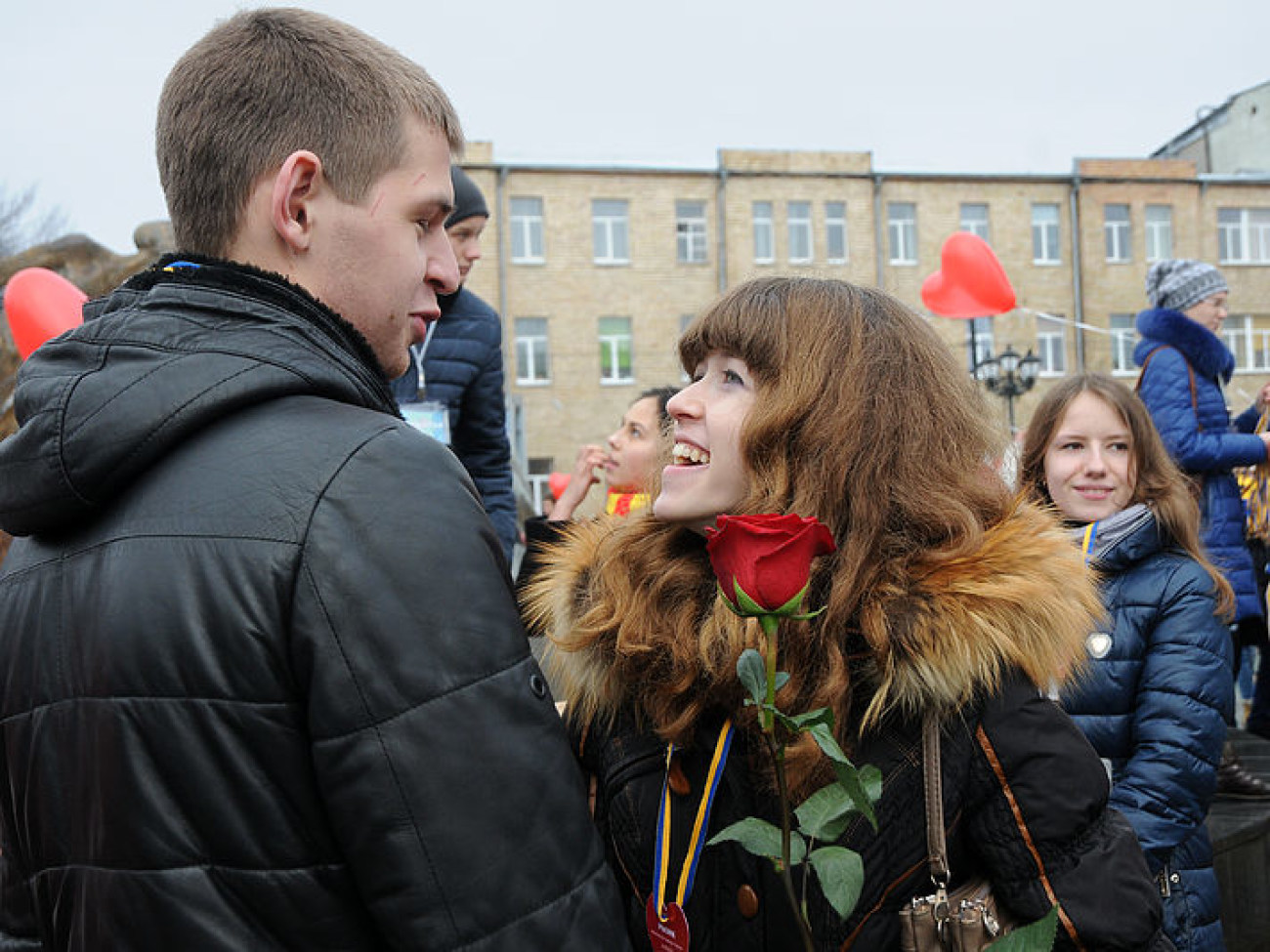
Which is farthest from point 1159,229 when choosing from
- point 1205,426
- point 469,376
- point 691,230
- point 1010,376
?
point 469,376

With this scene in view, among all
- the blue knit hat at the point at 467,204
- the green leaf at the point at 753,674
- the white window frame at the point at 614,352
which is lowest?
the green leaf at the point at 753,674

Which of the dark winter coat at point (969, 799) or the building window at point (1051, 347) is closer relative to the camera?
the dark winter coat at point (969, 799)

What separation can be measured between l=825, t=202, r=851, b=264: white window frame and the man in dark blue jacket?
26.5 metres

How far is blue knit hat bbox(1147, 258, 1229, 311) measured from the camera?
4.74 metres

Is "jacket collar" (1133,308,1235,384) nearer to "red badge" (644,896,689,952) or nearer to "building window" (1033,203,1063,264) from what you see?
"red badge" (644,896,689,952)

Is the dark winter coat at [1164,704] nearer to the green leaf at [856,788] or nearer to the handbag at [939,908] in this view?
the handbag at [939,908]

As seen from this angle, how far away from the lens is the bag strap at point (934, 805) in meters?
1.54

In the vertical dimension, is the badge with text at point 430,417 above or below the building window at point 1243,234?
below

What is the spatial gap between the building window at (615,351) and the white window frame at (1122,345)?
1285cm

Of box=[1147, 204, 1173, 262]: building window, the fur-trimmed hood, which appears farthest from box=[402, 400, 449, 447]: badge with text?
box=[1147, 204, 1173, 262]: building window

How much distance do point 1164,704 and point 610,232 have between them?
88.6ft

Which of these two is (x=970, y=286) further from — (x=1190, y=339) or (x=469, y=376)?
(x=469, y=376)

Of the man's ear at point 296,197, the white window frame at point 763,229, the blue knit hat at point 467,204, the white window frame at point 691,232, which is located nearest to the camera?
the man's ear at point 296,197

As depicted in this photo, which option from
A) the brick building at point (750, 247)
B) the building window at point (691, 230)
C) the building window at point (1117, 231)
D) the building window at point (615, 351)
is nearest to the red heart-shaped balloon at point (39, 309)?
the brick building at point (750, 247)
